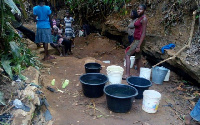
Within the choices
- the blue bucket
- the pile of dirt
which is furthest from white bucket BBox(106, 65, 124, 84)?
the pile of dirt

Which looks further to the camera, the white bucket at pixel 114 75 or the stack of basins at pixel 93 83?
the white bucket at pixel 114 75

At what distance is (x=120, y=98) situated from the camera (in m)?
2.83

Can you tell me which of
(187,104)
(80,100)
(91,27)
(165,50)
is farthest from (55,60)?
(91,27)

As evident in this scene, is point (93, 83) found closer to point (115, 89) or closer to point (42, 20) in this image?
point (115, 89)

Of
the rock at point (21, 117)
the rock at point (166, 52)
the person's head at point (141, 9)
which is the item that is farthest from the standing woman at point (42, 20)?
the rock at point (21, 117)

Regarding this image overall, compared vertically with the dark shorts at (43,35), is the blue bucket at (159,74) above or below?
Answer: below

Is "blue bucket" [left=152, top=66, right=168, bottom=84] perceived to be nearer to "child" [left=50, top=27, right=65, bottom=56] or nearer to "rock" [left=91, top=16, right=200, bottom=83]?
"rock" [left=91, top=16, right=200, bottom=83]

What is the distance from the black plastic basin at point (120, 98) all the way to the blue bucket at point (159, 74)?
1280 mm

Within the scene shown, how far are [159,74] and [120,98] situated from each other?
5.75 ft

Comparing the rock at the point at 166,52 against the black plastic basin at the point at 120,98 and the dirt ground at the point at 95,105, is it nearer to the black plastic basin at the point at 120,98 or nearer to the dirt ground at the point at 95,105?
the dirt ground at the point at 95,105

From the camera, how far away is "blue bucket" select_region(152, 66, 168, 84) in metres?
4.14

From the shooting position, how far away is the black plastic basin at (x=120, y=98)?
2877mm

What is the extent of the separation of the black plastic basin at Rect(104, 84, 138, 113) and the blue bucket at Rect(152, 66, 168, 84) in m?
1.28

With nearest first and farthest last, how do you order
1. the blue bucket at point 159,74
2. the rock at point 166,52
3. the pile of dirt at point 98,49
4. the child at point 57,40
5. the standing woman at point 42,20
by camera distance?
the rock at point 166,52 < the blue bucket at point 159,74 < the standing woman at point 42,20 < the child at point 57,40 < the pile of dirt at point 98,49
